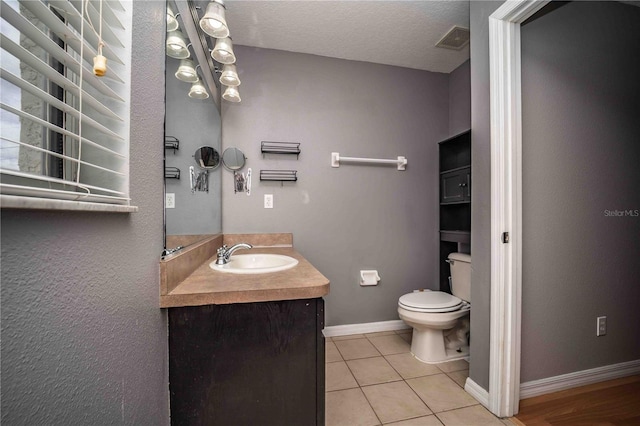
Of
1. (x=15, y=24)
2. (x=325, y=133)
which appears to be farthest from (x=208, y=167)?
(x=15, y=24)

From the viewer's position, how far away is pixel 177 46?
1.01 meters

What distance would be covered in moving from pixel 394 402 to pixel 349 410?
0.27m

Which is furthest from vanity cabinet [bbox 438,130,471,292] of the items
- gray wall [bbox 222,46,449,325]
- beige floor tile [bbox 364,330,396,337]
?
beige floor tile [bbox 364,330,396,337]

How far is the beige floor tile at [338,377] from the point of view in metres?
1.60

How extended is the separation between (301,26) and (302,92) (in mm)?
→ 467

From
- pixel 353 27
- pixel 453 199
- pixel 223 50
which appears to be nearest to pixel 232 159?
pixel 223 50

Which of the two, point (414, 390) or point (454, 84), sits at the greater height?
point (454, 84)

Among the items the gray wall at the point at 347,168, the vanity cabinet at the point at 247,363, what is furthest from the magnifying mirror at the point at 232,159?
the vanity cabinet at the point at 247,363

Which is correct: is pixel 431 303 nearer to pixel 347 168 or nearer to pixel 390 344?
pixel 390 344

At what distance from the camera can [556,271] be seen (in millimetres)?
1489

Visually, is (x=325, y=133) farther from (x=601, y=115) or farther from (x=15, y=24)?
(x=15, y=24)

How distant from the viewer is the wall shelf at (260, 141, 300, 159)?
2121 millimetres

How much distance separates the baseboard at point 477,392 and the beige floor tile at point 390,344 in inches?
21.0

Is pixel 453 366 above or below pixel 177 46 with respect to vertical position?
below
